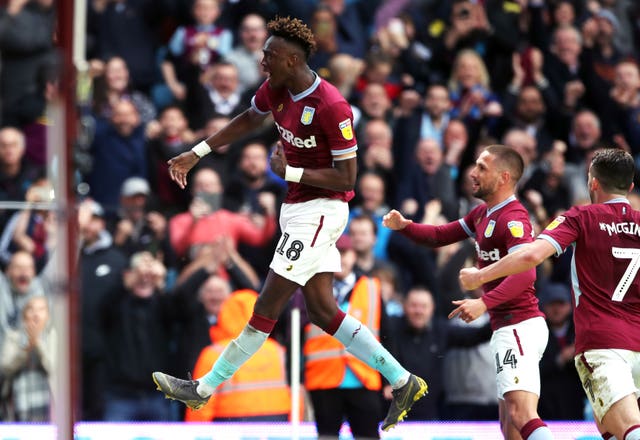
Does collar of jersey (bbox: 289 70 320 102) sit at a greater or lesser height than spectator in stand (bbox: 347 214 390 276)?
greater

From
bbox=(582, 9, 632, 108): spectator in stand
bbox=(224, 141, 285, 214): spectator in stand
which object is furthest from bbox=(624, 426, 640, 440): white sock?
bbox=(582, 9, 632, 108): spectator in stand

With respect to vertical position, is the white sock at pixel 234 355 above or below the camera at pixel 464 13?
below

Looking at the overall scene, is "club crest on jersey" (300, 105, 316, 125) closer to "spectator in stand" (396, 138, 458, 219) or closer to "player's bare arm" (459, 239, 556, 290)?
"player's bare arm" (459, 239, 556, 290)

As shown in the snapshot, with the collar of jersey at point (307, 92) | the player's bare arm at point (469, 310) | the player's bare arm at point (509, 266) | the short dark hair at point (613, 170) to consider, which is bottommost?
the player's bare arm at point (469, 310)

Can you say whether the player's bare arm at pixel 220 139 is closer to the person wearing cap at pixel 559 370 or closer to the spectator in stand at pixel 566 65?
the person wearing cap at pixel 559 370

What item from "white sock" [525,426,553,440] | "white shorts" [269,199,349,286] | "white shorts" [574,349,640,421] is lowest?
"white sock" [525,426,553,440]

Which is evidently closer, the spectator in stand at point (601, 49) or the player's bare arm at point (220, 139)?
the player's bare arm at point (220, 139)

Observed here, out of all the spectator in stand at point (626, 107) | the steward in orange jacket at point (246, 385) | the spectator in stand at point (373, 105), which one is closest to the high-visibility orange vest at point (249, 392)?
the steward in orange jacket at point (246, 385)

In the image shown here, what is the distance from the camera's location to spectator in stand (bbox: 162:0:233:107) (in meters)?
12.5

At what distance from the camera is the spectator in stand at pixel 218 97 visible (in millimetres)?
12008

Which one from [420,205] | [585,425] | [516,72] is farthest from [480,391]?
[516,72]

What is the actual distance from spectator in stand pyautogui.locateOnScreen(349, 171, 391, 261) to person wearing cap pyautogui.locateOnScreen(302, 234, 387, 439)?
1446 millimetres

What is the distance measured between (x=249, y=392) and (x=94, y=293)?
1.87 metres

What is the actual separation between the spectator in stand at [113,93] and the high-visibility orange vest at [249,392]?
127 inches
